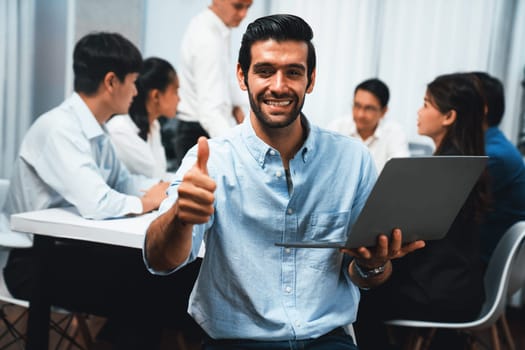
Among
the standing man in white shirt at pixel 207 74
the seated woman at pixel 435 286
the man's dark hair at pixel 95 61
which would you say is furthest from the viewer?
the standing man in white shirt at pixel 207 74

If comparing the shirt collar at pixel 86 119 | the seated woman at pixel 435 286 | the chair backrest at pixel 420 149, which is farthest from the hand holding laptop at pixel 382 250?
the chair backrest at pixel 420 149

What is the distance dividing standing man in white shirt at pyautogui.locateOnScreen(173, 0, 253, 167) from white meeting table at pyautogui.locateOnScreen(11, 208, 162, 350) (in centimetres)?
117

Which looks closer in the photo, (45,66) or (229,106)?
(229,106)

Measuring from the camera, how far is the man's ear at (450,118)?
196 cm

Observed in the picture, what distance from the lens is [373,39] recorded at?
3912 millimetres

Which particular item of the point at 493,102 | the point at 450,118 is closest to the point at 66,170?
the point at 450,118

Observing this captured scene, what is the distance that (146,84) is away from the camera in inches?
95.0

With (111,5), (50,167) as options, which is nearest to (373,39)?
(111,5)

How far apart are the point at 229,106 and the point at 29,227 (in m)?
1.52

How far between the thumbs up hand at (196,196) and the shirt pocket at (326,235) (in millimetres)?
385

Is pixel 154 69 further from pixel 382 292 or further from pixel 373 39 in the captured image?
pixel 373 39

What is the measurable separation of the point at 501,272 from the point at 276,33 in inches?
46.3

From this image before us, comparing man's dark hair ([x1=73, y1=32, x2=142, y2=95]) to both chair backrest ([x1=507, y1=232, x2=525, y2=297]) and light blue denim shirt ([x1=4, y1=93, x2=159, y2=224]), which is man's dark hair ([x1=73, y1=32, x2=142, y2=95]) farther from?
chair backrest ([x1=507, y1=232, x2=525, y2=297])

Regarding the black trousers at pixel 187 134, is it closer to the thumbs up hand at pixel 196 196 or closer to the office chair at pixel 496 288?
the office chair at pixel 496 288
